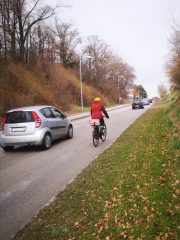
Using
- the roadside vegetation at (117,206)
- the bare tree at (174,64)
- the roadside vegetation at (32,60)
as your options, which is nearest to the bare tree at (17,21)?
the roadside vegetation at (32,60)

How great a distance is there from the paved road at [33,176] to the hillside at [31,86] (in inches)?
632

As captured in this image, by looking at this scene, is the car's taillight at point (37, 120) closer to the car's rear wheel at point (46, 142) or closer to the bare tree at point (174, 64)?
the car's rear wheel at point (46, 142)

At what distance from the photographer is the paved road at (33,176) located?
209 inches

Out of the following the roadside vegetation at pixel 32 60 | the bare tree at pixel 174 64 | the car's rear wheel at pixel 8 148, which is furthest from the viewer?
the roadside vegetation at pixel 32 60

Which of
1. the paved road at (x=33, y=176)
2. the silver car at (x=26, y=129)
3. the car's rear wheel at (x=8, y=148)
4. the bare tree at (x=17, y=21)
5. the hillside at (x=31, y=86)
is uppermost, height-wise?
the bare tree at (x=17, y=21)

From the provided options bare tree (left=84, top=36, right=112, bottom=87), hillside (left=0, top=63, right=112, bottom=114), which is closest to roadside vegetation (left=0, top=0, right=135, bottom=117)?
hillside (left=0, top=63, right=112, bottom=114)

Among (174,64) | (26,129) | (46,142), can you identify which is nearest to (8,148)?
(26,129)

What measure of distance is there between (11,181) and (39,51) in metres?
38.3

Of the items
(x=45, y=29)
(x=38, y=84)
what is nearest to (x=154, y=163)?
(x=38, y=84)

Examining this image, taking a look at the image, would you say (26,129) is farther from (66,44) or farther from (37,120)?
(66,44)

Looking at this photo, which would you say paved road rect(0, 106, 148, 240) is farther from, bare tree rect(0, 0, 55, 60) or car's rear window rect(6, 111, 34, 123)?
bare tree rect(0, 0, 55, 60)

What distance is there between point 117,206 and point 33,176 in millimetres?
3356

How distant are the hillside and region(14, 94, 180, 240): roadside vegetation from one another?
20.6 metres

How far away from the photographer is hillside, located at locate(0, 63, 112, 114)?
92.0 feet
